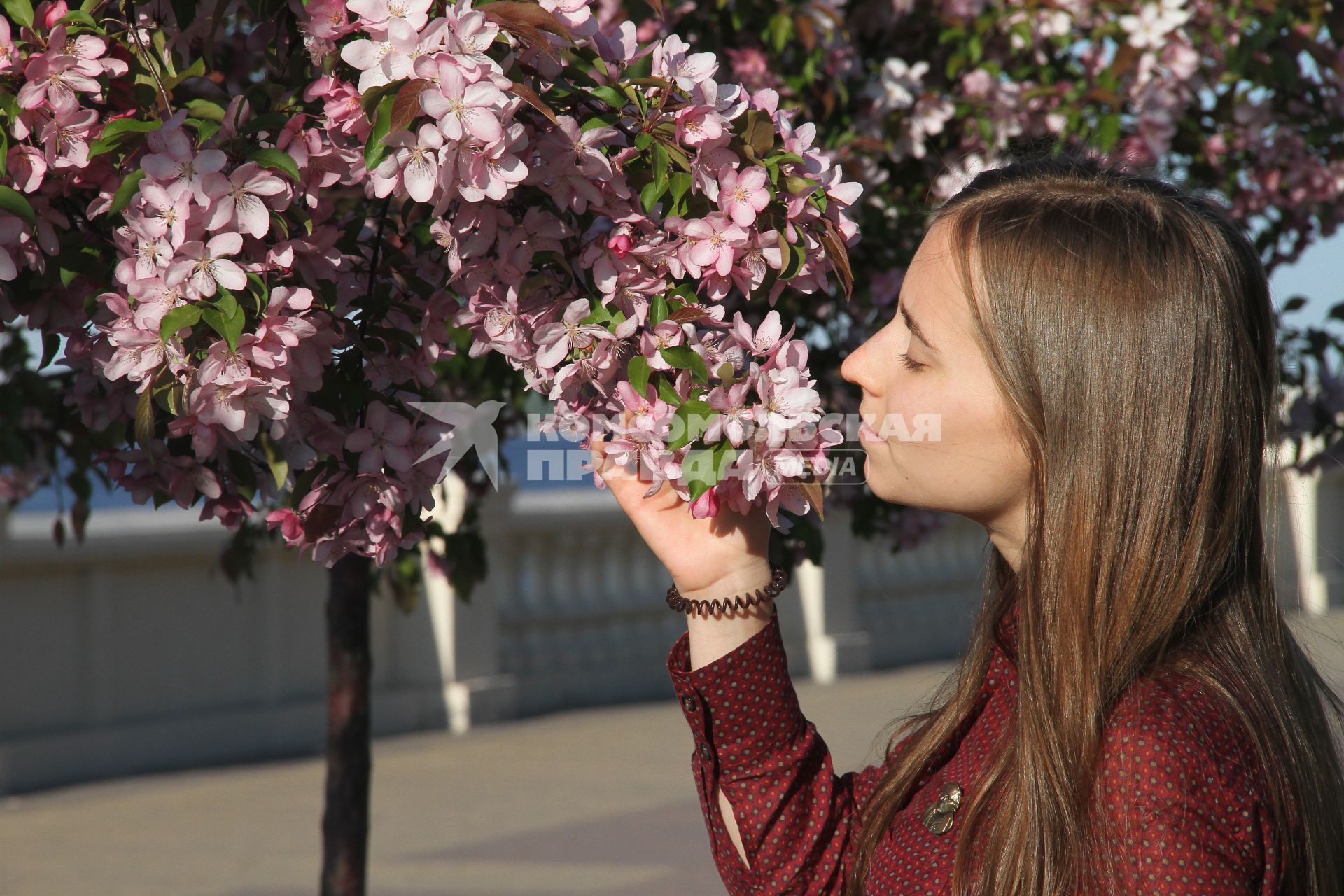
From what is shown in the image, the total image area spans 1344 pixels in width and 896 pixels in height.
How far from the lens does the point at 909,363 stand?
1.45 m

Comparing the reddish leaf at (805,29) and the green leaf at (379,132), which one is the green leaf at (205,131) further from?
the reddish leaf at (805,29)

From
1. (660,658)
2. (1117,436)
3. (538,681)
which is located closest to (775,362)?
(1117,436)

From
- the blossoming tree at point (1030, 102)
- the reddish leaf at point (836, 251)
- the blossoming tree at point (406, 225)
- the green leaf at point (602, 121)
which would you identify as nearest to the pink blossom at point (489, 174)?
the blossoming tree at point (406, 225)

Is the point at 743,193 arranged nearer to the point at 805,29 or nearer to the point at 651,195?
the point at 651,195

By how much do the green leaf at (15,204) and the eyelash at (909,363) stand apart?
2.80ft

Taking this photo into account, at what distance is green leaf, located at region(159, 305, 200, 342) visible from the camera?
126 centimetres

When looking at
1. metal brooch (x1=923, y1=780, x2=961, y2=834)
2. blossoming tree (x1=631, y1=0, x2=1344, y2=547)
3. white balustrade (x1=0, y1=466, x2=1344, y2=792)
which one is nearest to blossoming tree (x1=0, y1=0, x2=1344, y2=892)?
metal brooch (x1=923, y1=780, x2=961, y2=834)

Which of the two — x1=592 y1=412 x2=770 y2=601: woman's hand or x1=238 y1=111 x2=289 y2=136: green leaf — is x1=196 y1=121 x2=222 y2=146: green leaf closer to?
x1=238 y1=111 x2=289 y2=136: green leaf

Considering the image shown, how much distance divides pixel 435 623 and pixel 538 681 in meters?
0.90

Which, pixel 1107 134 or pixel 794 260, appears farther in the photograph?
pixel 1107 134

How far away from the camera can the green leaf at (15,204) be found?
1.29 meters

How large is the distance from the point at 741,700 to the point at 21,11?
100cm


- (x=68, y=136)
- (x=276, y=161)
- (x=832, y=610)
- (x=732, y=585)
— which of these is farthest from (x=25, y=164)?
(x=832, y=610)

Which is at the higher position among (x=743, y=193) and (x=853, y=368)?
(x=743, y=193)
